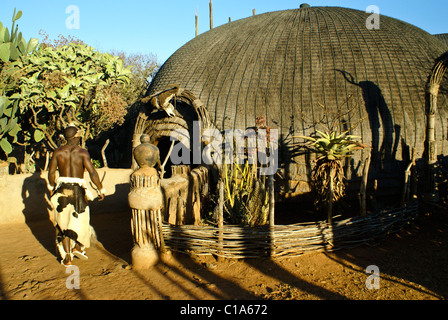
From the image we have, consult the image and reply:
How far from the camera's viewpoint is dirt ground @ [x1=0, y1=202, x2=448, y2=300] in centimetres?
370

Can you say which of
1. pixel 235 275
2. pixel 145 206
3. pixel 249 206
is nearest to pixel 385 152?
pixel 249 206

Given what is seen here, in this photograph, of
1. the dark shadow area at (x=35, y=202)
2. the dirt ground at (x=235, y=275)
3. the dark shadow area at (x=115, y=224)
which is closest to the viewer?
the dirt ground at (x=235, y=275)

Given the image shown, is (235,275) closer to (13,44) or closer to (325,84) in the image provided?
(325,84)

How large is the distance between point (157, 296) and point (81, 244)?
1574 mm

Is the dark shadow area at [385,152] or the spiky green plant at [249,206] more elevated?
the dark shadow area at [385,152]

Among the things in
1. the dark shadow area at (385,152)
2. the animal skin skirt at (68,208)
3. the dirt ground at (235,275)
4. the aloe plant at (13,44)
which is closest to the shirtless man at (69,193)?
the animal skin skirt at (68,208)

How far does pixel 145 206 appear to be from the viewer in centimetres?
419

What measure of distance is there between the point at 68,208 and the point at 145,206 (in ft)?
3.61

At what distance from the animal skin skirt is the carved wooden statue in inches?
30.3

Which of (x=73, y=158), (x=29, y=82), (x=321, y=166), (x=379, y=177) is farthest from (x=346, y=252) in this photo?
(x=29, y=82)

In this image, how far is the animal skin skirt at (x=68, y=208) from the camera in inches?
172

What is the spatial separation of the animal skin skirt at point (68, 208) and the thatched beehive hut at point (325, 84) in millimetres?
4003

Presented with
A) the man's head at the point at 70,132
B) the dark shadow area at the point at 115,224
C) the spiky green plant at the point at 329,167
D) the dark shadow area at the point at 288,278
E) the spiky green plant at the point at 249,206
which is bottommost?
the dark shadow area at the point at 288,278

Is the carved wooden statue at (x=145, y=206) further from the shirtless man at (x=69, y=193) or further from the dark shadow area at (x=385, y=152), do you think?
the dark shadow area at (x=385, y=152)
